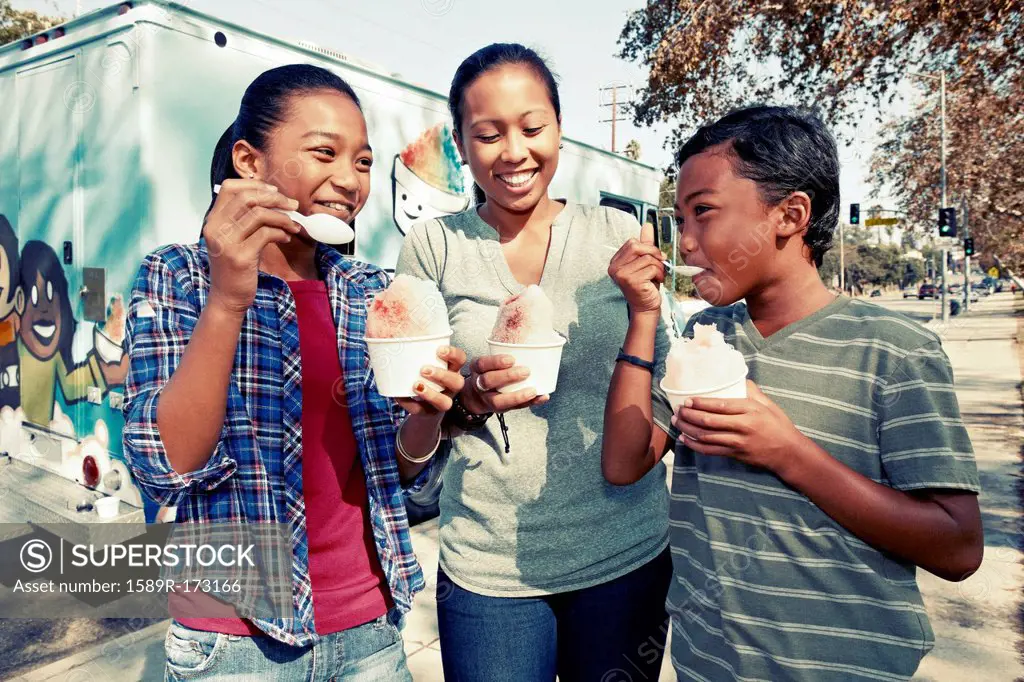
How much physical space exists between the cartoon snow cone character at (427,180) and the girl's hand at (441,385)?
4.22m

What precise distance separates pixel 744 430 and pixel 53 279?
515cm

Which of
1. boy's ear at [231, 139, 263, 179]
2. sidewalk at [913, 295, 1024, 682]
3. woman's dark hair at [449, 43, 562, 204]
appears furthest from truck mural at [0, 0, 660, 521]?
sidewalk at [913, 295, 1024, 682]

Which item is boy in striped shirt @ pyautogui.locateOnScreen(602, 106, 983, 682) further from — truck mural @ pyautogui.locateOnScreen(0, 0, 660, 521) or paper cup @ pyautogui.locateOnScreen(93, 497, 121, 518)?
paper cup @ pyautogui.locateOnScreen(93, 497, 121, 518)

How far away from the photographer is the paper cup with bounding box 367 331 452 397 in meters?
1.67

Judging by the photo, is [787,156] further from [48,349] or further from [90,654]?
[48,349]

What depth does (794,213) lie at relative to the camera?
70.7 inches

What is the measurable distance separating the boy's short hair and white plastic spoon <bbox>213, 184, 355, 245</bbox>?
4.58 meters

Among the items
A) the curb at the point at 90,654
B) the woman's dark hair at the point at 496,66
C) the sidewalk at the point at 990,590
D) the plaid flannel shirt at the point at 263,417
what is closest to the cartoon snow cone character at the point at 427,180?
the curb at the point at 90,654

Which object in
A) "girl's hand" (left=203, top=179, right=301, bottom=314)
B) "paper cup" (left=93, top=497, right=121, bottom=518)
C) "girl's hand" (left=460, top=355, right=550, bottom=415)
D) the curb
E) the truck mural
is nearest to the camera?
"girl's hand" (left=203, top=179, right=301, bottom=314)

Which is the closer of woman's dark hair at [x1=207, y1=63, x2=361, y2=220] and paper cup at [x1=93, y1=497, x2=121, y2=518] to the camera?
woman's dark hair at [x1=207, y1=63, x2=361, y2=220]

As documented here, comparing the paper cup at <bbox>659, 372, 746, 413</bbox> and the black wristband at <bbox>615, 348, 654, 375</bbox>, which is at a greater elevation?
the black wristband at <bbox>615, 348, 654, 375</bbox>

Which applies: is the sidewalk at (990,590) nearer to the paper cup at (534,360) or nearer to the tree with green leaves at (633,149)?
the paper cup at (534,360)

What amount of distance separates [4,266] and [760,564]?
5.96 m

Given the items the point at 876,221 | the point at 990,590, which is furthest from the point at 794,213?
the point at 876,221
